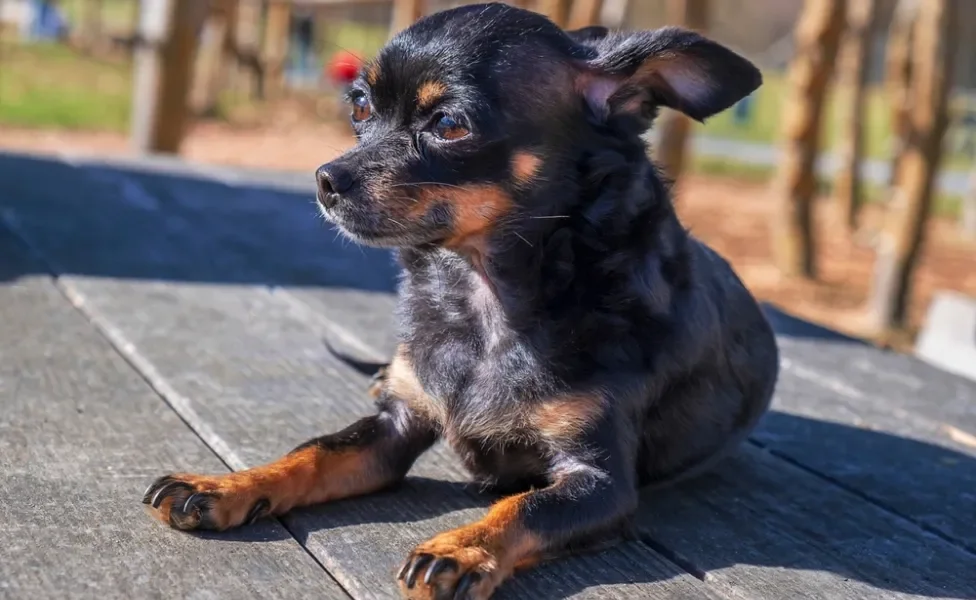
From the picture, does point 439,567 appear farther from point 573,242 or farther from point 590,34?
point 590,34

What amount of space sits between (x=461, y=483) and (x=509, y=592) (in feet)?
2.13

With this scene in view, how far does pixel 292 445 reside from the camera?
3.14 m

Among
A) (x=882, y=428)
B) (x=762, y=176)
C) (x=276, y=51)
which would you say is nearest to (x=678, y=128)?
(x=882, y=428)

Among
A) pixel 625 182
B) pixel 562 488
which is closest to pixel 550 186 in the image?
pixel 625 182

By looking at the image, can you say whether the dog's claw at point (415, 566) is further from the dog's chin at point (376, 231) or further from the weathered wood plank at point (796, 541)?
the dog's chin at point (376, 231)

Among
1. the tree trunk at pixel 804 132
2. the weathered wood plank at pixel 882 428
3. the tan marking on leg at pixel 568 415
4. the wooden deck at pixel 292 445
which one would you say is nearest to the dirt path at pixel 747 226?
the tree trunk at pixel 804 132

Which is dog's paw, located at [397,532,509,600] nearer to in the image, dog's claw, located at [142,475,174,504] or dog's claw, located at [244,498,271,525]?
dog's claw, located at [244,498,271,525]

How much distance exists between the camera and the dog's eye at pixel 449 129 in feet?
9.18

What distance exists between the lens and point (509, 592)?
2.41m

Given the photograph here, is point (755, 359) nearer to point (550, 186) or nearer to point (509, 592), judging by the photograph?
point (550, 186)

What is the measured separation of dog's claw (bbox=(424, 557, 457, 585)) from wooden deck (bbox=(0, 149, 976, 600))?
116 millimetres

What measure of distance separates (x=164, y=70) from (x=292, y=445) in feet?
18.7

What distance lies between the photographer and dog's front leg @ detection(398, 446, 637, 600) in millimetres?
2295

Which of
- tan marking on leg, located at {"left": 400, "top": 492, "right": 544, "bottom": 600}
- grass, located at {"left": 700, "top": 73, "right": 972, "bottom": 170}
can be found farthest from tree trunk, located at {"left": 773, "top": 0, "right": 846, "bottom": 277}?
grass, located at {"left": 700, "top": 73, "right": 972, "bottom": 170}
